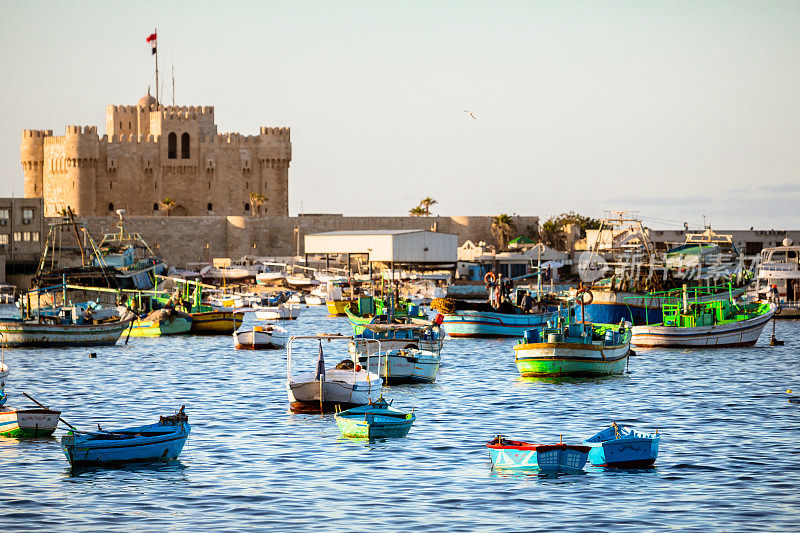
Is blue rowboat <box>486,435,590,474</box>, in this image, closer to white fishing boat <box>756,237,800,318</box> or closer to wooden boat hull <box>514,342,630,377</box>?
wooden boat hull <box>514,342,630,377</box>

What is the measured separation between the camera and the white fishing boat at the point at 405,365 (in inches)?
1294

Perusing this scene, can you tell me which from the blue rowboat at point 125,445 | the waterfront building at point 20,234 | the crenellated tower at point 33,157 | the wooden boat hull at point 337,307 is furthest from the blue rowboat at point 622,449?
the crenellated tower at point 33,157

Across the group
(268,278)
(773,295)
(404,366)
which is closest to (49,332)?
(404,366)

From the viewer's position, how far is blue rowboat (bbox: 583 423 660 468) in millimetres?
20344

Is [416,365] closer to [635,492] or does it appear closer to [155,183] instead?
[635,492]

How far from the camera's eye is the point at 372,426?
930 inches

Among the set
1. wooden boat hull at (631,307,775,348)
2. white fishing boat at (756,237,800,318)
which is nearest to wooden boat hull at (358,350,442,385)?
wooden boat hull at (631,307,775,348)

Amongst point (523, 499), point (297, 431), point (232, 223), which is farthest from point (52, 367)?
point (232, 223)

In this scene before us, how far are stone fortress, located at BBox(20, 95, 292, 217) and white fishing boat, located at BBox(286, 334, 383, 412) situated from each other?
91.9m

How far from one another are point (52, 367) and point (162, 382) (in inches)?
253

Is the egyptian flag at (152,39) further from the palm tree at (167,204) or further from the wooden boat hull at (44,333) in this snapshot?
the wooden boat hull at (44,333)

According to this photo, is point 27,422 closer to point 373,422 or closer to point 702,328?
point 373,422

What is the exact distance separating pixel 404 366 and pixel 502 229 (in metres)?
85.8

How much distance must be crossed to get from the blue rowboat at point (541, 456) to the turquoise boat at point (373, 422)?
3.70 m
